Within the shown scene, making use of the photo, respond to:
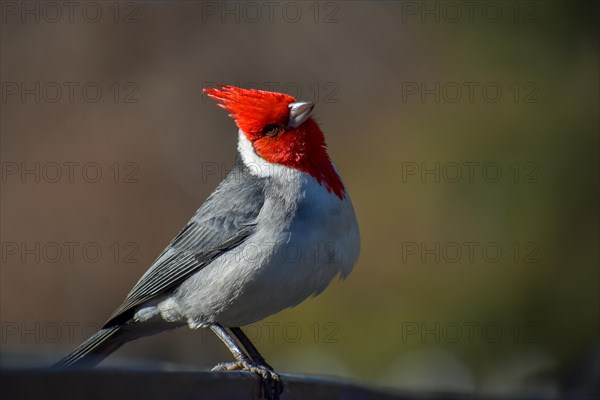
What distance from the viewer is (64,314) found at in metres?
8.88

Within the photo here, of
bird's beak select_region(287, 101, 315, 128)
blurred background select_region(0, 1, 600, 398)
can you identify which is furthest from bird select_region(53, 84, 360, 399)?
blurred background select_region(0, 1, 600, 398)

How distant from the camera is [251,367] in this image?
3.51m

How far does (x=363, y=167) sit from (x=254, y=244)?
4.58 meters

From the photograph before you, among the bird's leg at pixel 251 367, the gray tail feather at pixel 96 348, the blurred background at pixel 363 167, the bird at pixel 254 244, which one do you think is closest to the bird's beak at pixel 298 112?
the bird at pixel 254 244

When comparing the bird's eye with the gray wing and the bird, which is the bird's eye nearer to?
the bird

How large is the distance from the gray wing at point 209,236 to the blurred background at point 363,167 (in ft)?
6.74

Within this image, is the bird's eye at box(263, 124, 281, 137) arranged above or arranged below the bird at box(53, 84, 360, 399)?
above

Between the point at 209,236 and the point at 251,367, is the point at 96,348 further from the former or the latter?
the point at 251,367

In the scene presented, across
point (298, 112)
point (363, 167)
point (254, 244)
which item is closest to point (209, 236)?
point (254, 244)

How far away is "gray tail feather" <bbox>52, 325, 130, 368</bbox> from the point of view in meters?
3.94

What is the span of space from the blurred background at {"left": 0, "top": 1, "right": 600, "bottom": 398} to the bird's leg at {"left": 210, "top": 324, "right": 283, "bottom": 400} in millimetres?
1917

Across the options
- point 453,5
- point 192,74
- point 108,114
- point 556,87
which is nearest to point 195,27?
point 192,74

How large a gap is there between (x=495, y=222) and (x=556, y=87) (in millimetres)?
1429

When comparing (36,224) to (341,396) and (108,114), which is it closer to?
(108,114)
